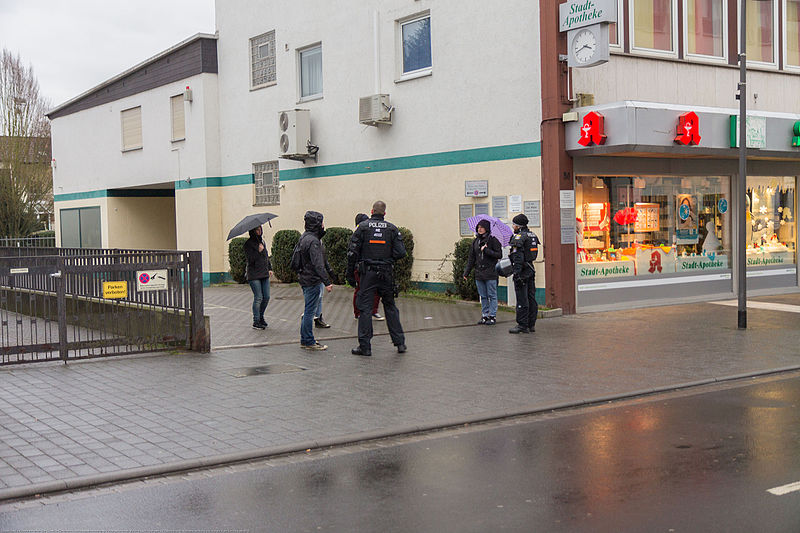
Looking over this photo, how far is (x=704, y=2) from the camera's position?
16.7 m

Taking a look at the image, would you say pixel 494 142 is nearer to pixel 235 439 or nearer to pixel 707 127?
pixel 707 127

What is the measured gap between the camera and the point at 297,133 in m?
20.8

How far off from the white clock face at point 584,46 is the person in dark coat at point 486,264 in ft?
10.6

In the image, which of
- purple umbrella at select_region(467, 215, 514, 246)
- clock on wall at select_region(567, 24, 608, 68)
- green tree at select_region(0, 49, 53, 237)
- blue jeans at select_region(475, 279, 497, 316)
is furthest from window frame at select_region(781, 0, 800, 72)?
green tree at select_region(0, 49, 53, 237)

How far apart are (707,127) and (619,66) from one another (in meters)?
1.96

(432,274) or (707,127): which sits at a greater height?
(707,127)

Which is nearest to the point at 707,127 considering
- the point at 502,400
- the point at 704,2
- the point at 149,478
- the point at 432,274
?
the point at 704,2

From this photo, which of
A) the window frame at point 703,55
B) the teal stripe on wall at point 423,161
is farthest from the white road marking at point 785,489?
the window frame at point 703,55

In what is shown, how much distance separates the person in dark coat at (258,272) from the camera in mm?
13648

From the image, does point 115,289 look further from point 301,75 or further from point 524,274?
point 301,75

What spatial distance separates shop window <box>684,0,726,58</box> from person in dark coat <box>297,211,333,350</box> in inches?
352

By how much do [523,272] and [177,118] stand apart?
15.8 m

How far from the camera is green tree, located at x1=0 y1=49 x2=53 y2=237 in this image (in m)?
42.5

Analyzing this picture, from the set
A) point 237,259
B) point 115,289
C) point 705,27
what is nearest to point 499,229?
point 705,27
